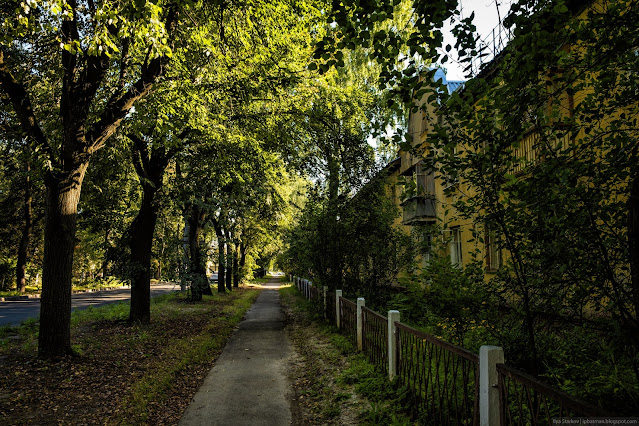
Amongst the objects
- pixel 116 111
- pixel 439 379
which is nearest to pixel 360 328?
pixel 439 379

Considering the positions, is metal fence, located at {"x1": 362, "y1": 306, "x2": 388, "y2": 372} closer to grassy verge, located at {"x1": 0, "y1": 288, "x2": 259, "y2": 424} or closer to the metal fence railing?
the metal fence railing

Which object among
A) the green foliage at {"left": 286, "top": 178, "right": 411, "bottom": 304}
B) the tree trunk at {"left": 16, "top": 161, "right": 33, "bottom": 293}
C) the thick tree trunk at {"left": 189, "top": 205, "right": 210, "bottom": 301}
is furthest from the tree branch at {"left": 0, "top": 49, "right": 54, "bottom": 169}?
the tree trunk at {"left": 16, "top": 161, "right": 33, "bottom": 293}

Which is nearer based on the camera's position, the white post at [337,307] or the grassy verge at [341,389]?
the grassy verge at [341,389]

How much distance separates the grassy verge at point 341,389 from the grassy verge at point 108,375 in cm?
182

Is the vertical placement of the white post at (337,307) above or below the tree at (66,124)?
below

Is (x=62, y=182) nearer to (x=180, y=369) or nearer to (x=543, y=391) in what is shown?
(x=180, y=369)

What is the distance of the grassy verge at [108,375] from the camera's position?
17.9 feet

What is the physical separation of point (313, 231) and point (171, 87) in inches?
243

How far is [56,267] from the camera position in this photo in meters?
7.60

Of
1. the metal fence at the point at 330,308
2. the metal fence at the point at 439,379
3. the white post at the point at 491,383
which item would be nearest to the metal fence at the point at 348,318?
the metal fence at the point at 330,308

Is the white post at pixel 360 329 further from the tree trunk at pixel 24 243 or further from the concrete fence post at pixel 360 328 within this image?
the tree trunk at pixel 24 243

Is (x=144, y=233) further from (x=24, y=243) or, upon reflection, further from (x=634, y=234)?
(x=24, y=243)

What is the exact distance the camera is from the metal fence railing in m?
2.97

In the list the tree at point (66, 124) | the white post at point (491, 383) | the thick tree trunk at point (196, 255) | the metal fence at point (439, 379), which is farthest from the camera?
the thick tree trunk at point (196, 255)
